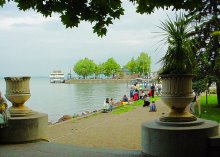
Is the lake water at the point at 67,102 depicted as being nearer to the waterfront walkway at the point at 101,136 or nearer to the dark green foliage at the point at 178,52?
the waterfront walkway at the point at 101,136

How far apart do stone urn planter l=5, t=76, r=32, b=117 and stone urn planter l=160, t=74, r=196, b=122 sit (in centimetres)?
392

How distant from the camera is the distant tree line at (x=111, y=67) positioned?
472 ft

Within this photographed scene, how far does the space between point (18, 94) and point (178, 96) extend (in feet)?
14.2

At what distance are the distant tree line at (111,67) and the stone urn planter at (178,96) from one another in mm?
131885

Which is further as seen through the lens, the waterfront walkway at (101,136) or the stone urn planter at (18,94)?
the waterfront walkway at (101,136)

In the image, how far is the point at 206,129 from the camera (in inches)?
267

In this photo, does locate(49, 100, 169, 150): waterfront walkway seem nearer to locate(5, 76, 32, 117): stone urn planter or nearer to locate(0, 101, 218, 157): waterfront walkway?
locate(0, 101, 218, 157): waterfront walkway

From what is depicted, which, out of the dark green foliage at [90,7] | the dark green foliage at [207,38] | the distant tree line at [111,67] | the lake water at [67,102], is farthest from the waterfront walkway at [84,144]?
the distant tree line at [111,67]

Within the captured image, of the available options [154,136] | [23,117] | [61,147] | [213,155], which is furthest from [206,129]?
[23,117]

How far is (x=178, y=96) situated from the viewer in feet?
23.5

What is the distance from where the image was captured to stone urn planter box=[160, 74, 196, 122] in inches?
282

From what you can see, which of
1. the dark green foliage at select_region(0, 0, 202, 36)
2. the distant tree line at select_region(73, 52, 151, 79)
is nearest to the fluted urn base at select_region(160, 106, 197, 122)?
the dark green foliage at select_region(0, 0, 202, 36)

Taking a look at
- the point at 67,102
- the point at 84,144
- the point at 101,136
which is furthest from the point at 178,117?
the point at 67,102

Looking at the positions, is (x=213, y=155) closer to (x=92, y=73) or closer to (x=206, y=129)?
(x=206, y=129)
